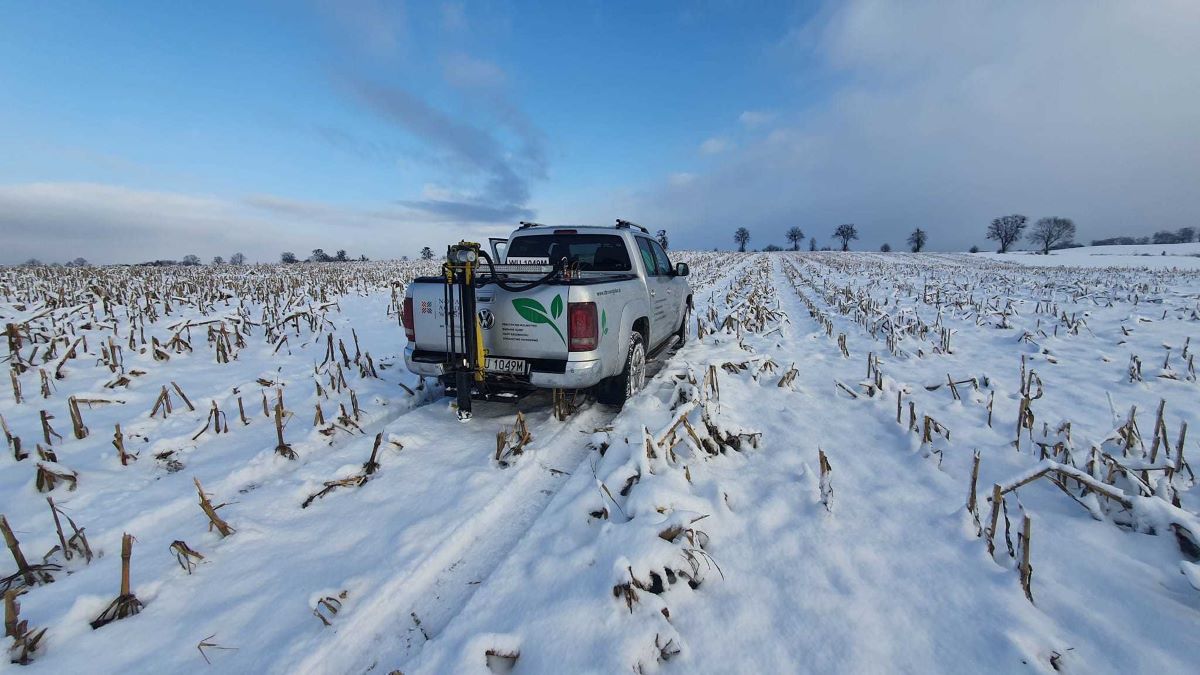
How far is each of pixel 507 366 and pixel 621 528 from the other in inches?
82.4

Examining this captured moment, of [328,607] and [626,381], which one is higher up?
[626,381]

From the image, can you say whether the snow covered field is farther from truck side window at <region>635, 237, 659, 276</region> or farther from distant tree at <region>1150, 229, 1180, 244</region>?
distant tree at <region>1150, 229, 1180, 244</region>

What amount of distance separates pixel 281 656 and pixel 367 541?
776 mm

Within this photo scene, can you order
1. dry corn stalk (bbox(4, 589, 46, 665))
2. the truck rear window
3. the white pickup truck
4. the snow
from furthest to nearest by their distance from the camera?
the snow
the truck rear window
the white pickup truck
dry corn stalk (bbox(4, 589, 46, 665))

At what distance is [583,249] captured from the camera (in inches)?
236

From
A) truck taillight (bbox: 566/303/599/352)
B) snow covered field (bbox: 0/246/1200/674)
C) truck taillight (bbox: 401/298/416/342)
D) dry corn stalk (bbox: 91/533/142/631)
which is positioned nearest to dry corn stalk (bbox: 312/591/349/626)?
snow covered field (bbox: 0/246/1200/674)

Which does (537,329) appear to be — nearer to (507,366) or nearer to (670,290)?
(507,366)

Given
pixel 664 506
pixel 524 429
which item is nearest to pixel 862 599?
pixel 664 506

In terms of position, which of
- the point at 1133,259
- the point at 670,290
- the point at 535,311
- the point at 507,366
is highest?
the point at 1133,259

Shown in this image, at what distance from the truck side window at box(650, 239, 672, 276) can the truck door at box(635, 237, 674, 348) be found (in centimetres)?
3

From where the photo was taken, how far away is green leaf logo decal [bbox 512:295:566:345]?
4168 millimetres

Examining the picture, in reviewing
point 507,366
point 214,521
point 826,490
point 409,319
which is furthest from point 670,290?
point 214,521

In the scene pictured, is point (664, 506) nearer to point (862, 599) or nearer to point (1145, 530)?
point (862, 599)

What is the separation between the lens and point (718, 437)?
155 inches
